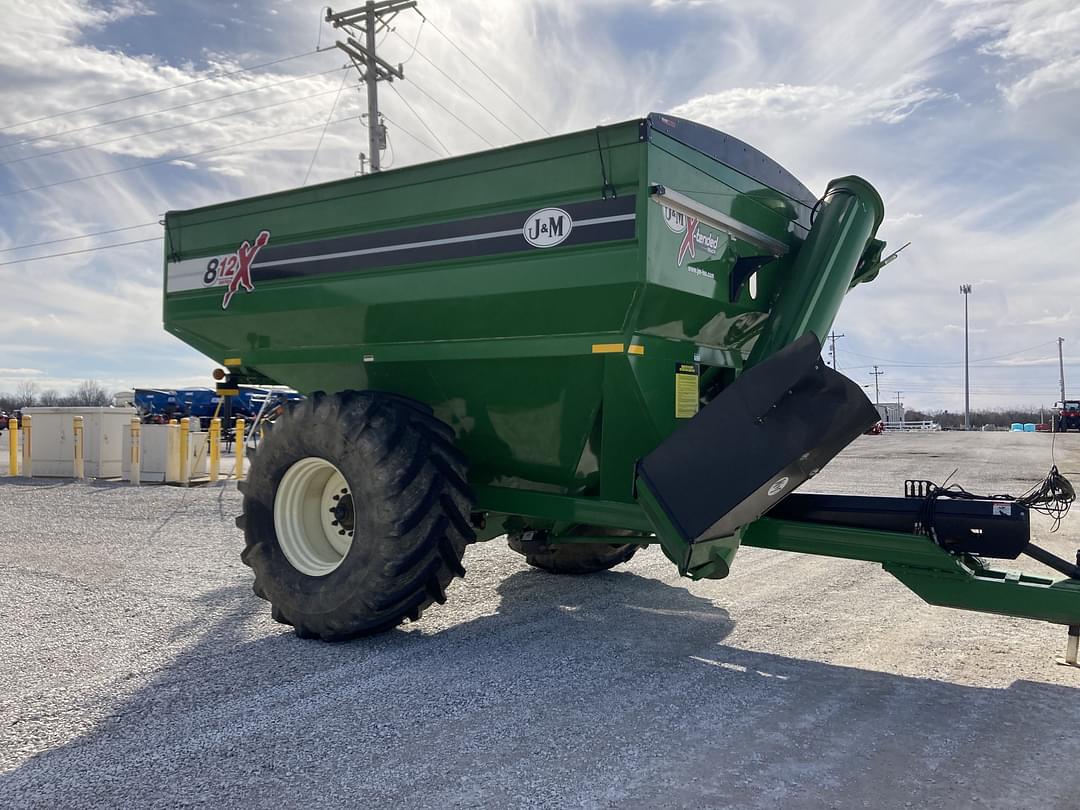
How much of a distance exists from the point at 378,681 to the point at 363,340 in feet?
6.96

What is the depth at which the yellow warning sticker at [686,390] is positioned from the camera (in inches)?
176

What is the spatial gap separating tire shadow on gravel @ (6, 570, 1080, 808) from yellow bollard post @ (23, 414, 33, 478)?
12.9 metres

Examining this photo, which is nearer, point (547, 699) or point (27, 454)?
point (547, 699)

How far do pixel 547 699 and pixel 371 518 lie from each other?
1.41 metres

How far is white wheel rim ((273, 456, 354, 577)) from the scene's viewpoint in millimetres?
5121

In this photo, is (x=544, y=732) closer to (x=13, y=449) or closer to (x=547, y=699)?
(x=547, y=699)

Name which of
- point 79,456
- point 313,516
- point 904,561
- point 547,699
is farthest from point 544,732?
point 79,456

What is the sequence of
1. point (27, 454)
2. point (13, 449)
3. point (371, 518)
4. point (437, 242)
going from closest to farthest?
point (371, 518), point (437, 242), point (13, 449), point (27, 454)

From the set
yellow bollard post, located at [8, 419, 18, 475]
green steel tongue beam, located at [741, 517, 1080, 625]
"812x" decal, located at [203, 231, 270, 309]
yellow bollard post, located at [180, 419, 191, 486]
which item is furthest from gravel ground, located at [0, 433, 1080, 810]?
yellow bollard post, located at [8, 419, 18, 475]

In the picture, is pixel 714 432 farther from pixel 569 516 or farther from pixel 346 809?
pixel 346 809

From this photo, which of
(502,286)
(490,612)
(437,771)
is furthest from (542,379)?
(437,771)

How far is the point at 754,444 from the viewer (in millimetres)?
3703

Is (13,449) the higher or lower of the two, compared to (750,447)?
lower

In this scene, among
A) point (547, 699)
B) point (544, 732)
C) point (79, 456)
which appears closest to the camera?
Result: point (544, 732)
